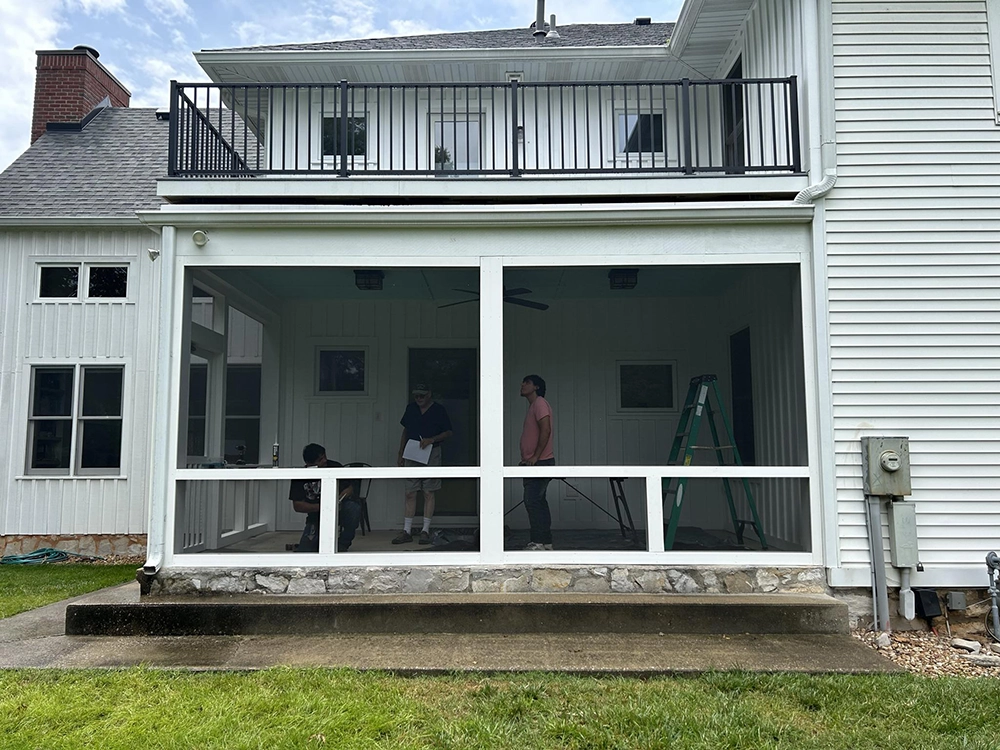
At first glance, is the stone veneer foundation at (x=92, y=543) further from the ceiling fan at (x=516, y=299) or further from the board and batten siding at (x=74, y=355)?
the ceiling fan at (x=516, y=299)

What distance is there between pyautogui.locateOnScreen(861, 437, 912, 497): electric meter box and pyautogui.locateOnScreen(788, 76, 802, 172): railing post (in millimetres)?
2127

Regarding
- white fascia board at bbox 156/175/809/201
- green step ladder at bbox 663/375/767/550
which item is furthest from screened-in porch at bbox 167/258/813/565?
white fascia board at bbox 156/175/809/201

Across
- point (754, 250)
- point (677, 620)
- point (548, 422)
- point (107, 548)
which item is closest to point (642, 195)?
point (754, 250)

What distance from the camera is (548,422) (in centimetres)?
604

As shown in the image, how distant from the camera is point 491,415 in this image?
5.36 m

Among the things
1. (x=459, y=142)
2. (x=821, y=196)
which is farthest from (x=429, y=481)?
(x=821, y=196)

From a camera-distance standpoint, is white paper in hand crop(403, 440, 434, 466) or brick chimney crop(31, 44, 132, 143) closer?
white paper in hand crop(403, 440, 434, 466)

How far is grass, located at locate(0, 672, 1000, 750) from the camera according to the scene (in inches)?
123

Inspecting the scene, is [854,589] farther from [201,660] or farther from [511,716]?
[201,660]

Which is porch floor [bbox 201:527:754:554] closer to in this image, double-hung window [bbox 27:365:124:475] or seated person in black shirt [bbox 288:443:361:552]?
seated person in black shirt [bbox 288:443:361:552]

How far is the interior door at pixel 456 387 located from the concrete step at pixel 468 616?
336cm

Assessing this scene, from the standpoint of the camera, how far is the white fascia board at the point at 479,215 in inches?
209

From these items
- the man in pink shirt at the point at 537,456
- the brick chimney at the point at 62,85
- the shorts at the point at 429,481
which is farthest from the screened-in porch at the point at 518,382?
the brick chimney at the point at 62,85

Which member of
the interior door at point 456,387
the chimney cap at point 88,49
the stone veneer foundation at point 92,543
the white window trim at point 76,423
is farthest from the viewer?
the chimney cap at point 88,49
